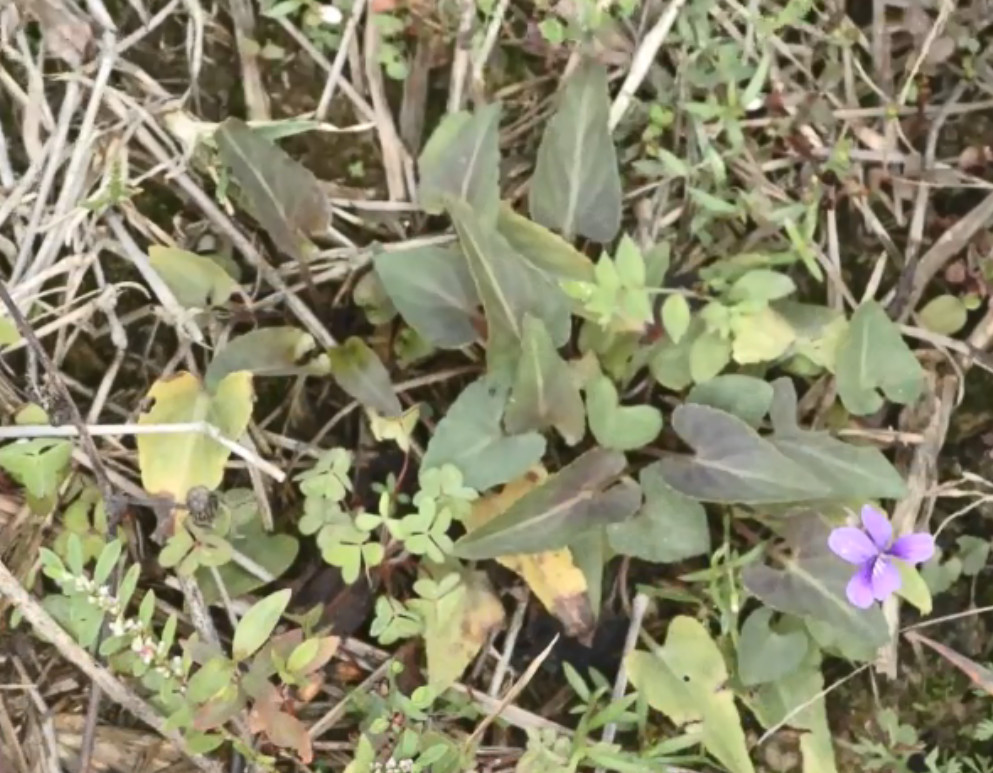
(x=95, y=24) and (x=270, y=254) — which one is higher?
Result: (x=95, y=24)

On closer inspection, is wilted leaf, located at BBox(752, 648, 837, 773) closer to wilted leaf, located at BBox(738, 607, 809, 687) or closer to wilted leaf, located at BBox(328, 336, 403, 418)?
wilted leaf, located at BBox(738, 607, 809, 687)

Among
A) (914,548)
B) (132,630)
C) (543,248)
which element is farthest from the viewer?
(543,248)

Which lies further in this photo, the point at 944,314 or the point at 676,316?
the point at 944,314

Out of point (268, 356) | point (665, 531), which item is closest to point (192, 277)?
point (268, 356)

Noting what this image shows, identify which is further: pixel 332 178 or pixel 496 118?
pixel 332 178

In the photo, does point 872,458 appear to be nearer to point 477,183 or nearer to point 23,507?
point 477,183

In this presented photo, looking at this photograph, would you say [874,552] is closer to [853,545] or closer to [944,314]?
[853,545]

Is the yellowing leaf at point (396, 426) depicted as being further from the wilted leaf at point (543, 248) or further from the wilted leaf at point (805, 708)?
the wilted leaf at point (805, 708)

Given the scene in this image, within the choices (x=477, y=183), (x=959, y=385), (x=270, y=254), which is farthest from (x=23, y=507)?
(x=959, y=385)
